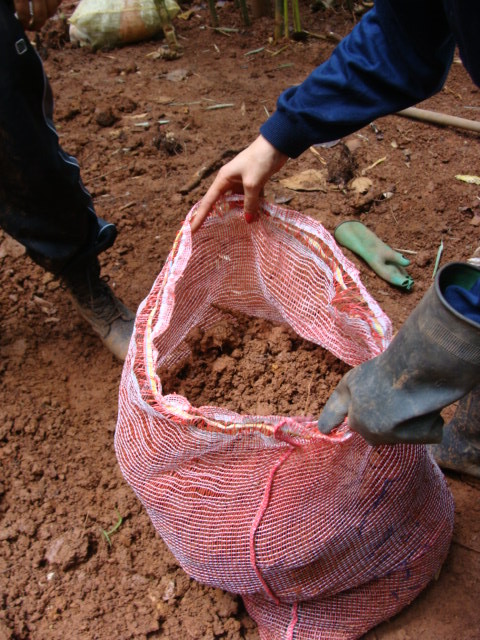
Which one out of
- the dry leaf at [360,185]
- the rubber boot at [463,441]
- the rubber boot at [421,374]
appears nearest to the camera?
the rubber boot at [421,374]

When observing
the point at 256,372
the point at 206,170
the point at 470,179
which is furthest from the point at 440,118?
the point at 256,372

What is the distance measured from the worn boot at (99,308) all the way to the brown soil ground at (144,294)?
0.08 meters

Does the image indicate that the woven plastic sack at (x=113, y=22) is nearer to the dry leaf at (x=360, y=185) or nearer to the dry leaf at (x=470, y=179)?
the dry leaf at (x=360, y=185)

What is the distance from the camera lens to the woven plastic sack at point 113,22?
3705mm

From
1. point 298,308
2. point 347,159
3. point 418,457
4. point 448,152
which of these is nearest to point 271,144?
point 298,308

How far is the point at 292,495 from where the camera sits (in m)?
1.12

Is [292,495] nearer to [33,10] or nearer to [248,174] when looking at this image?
[248,174]

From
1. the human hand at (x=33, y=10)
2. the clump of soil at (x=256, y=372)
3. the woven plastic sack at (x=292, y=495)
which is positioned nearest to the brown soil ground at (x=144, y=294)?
the clump of soil at (x=256, y=372)

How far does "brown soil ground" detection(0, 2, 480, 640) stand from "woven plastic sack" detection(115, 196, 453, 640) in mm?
165

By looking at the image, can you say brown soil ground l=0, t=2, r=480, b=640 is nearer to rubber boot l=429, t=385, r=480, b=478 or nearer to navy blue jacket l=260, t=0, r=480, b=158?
rubber boot l=429, t=385, r=480, b=478

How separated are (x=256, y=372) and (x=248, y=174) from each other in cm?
60

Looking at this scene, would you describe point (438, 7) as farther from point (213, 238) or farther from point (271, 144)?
point (213, 238)

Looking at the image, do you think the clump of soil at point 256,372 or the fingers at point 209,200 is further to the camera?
the clump of soil at point 256,372

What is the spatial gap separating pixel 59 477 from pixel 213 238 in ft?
2.79
